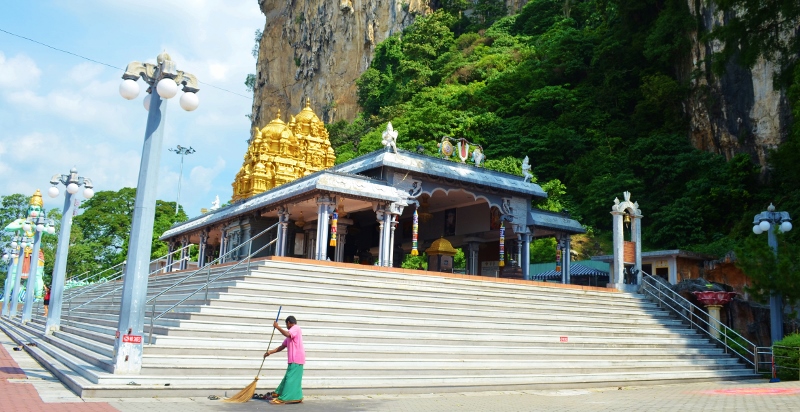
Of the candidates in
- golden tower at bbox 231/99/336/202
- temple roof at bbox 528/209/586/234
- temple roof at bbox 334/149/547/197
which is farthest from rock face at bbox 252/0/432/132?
temple roof at bbox 334/149/547/197

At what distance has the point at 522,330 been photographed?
15461 millimetres

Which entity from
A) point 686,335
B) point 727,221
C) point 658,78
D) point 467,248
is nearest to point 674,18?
point 658,78

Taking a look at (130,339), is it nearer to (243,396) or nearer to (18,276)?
(243,396)

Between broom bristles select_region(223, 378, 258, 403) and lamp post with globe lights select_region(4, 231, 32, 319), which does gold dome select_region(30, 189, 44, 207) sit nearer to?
lamp post with globe lights select_region(4, 231, 32, 319)

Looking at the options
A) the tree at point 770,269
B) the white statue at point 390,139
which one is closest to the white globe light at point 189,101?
the white statue at point 390,139

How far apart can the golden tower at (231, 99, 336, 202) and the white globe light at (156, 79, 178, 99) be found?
20.5m

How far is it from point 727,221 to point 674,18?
14724 mm

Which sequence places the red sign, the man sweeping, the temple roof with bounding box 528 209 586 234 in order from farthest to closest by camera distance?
the temple roof with bounding box 528 209 586 234 → the red sign → the man sweeping

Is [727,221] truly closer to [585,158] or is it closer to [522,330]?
[585,158]

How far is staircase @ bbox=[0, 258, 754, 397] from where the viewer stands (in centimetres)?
1044

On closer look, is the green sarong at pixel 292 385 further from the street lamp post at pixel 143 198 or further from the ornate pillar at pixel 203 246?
the ornate pillar at pixel 203 246

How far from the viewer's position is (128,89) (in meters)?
9.83

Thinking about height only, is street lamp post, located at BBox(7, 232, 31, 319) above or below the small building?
below

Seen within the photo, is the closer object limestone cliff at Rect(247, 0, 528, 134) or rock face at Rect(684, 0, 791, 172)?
rock face at Rect(684, 0, 791, 172)
